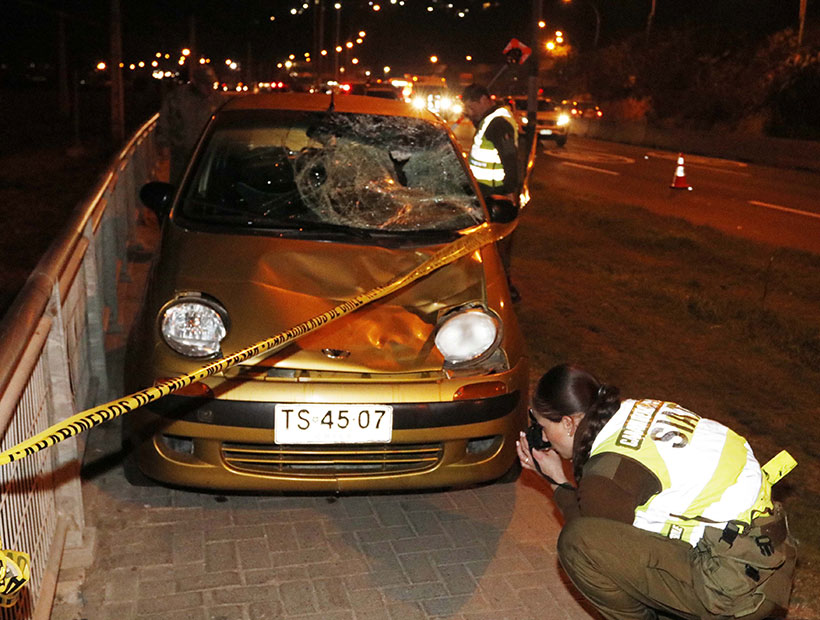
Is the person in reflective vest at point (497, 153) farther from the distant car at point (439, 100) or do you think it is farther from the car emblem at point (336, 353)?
the distant car at point (439, 100)

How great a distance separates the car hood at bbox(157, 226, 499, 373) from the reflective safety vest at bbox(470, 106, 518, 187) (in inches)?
105

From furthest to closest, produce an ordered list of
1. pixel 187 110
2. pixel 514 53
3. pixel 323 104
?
1. pixel 514 53
2. pixel 187 110
3. pixel 323 104

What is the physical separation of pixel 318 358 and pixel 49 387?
40.9 inches

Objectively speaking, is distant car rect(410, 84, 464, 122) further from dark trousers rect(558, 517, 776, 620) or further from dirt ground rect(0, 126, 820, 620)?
dark trousers rect(558, 517, 776, 620)

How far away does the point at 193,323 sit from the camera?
3.85m

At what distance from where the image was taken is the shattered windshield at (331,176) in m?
4.89

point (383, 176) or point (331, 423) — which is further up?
point (383, 176)

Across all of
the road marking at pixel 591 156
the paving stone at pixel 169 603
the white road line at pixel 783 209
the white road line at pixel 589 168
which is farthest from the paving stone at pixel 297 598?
the road marking at pixel 591 156

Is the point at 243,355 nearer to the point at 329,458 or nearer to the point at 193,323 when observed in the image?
the point at 193,323

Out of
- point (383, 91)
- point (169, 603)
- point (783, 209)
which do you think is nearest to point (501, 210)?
point (169, 603)

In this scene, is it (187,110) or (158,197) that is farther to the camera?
(187,110)

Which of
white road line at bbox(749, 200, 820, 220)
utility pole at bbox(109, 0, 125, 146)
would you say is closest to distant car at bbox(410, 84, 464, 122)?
utility pole at bbox(109, 0, 125, 146)

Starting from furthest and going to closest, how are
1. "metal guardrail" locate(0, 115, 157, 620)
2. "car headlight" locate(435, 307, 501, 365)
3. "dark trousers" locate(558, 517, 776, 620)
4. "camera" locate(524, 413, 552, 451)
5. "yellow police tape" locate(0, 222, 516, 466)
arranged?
"car headlight" locate(435, 307, 501, 365)
"camera" locate(524, 413, 552, 451)
"metal guardrail" locate(0, 115, 157, 620)
"dark trousers" locate(558, 517, 776, 620)
"yellow police tape" locate(0, 222, 516, 466)

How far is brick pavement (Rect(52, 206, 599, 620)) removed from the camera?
11.2 ft
